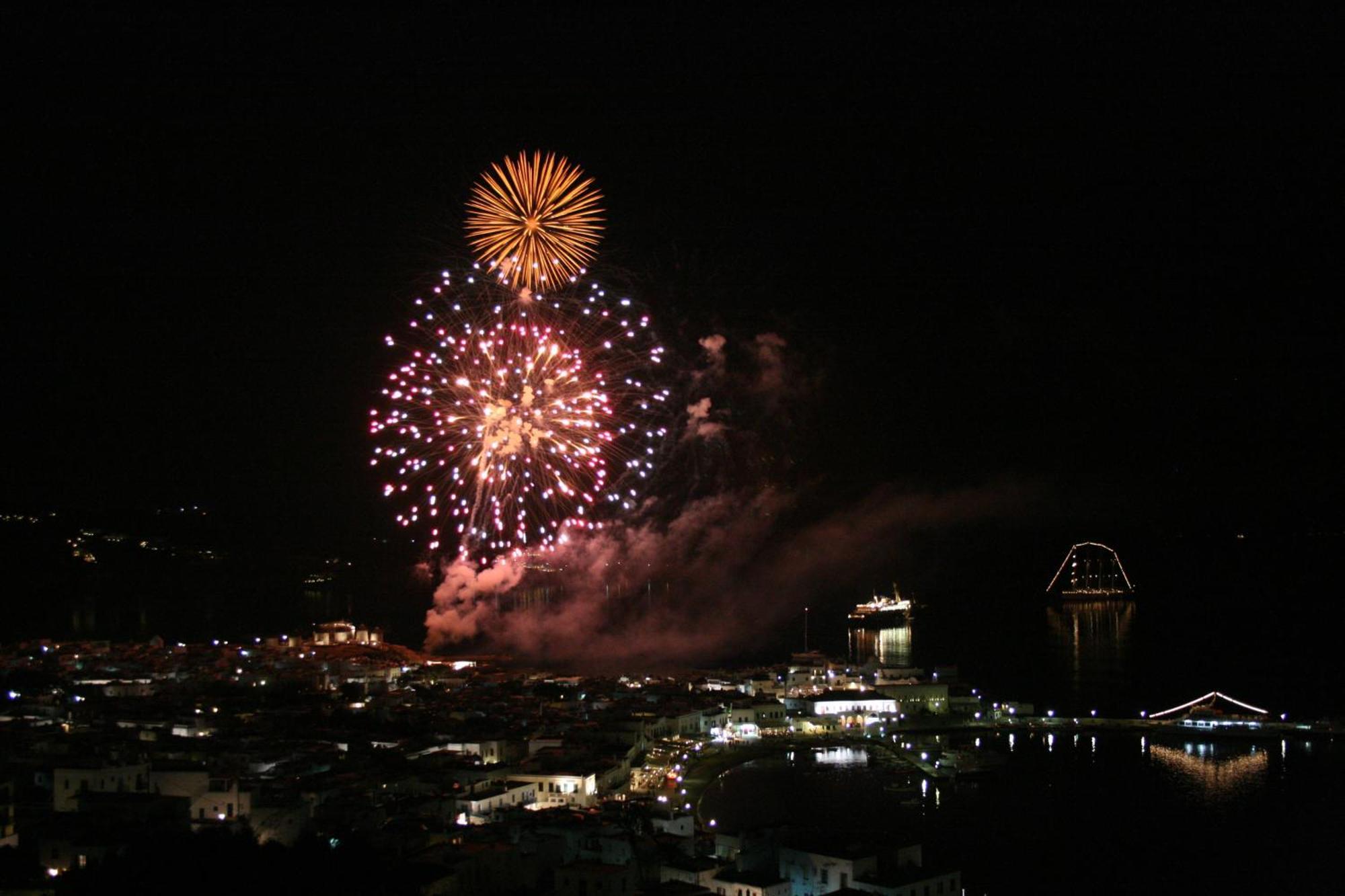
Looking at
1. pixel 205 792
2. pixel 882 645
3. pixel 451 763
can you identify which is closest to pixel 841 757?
pixel 451 763

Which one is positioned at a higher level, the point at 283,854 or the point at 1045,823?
the point at 283,854

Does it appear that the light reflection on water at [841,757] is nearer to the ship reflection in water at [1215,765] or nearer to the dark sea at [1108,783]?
the dark sea at [1108,783]

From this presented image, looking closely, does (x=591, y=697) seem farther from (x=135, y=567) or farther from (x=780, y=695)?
(x=135, y=567)

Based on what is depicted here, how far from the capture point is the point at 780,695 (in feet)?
61.6

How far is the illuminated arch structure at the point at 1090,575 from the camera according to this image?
44906 millimetres

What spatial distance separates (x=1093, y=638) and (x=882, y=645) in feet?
16.5

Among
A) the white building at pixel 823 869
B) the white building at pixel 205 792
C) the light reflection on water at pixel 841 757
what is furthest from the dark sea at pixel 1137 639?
the white building at pixel 205 792

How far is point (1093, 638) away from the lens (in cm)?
3045

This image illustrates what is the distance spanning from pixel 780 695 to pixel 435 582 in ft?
95.1

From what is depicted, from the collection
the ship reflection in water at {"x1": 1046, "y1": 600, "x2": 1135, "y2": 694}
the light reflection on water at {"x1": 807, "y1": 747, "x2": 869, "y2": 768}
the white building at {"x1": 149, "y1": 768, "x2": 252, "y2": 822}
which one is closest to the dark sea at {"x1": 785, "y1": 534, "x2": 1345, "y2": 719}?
the ship reflection in water at {"x1": 1046, "y1": 600, "x2": 1135, "y2": 694}

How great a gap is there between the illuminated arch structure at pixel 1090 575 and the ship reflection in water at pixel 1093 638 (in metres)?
1.67

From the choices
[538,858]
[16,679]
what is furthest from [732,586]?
[538,858]

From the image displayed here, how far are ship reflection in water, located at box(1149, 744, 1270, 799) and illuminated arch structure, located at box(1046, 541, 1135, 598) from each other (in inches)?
1159

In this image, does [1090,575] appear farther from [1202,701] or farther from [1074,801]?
[1074,801]
